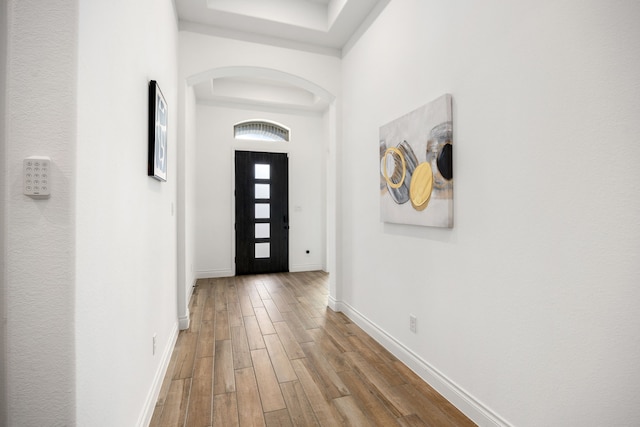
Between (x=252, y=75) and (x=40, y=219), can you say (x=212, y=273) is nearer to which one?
(x=252, y=75)

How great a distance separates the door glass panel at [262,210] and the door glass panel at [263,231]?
0.15 m

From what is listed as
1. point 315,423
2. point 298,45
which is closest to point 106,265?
point 315,423

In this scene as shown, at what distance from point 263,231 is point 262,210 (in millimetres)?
381

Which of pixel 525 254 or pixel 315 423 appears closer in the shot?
pixel 525 254

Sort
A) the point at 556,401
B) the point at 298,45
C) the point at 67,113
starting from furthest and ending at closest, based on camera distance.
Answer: the point at 298,45
the point at 556,401
the point at 67,113

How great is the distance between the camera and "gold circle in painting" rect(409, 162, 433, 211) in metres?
2.14

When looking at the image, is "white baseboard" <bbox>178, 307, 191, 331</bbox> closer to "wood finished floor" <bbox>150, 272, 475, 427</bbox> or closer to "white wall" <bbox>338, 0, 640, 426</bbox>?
"wood finished floor" <bbox>150, 272, 475, 427</bbox>

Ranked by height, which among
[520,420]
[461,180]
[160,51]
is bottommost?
[520,420]

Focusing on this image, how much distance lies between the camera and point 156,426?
Result: 1761mm

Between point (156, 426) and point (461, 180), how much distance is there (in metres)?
2.25

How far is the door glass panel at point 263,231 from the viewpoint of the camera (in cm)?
571

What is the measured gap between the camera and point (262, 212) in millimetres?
5723

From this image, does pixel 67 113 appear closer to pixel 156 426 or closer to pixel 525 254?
pixel 156 426

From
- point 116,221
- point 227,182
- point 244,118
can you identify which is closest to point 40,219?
point 116,221
